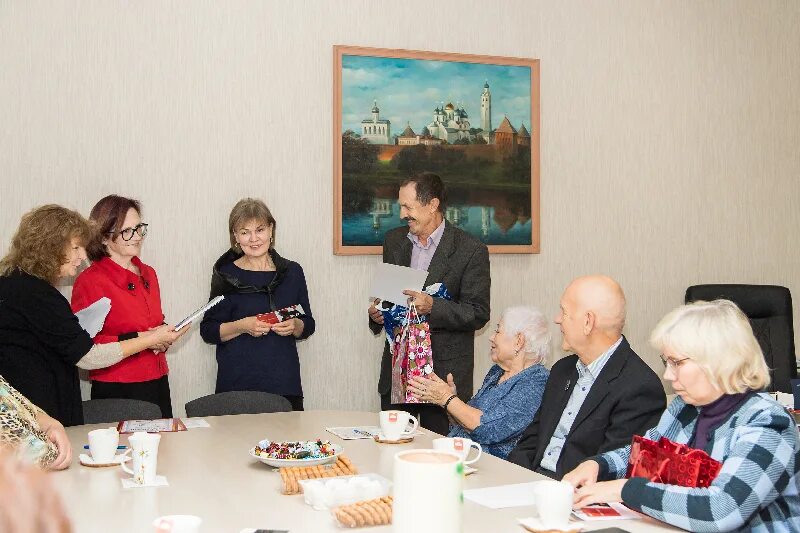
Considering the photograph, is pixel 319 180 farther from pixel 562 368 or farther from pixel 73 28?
pixel 562 368

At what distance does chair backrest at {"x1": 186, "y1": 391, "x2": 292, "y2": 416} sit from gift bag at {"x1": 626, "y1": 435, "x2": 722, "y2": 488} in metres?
1.90

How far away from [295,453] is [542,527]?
0.87m

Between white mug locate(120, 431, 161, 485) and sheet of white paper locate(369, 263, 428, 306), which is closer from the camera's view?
white mug locate(120, 431, 161, 485)

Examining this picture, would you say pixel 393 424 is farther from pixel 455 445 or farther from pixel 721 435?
pixel 721 435

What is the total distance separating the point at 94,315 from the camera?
3645mm

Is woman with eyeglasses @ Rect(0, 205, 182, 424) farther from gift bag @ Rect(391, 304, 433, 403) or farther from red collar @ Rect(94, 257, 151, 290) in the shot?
gift bag @ Rect(391, 304, 433, 403)

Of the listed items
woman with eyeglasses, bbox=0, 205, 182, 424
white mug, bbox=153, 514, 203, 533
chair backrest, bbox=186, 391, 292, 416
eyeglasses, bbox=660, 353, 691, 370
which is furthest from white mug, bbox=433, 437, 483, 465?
woman with eyeglasses, bbox=0, 205, 182, 424

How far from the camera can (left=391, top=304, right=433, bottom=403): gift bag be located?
162 inches

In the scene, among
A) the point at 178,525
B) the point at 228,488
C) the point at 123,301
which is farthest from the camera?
the point at 123,301

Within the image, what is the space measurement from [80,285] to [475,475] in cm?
229

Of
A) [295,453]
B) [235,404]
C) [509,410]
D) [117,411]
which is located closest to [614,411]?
[509,410]

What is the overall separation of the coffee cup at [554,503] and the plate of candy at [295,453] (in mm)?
794

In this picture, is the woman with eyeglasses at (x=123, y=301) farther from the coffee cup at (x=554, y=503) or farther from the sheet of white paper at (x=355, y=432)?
the coffee cup at (x=554, y=503)

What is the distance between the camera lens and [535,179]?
5.25 m
